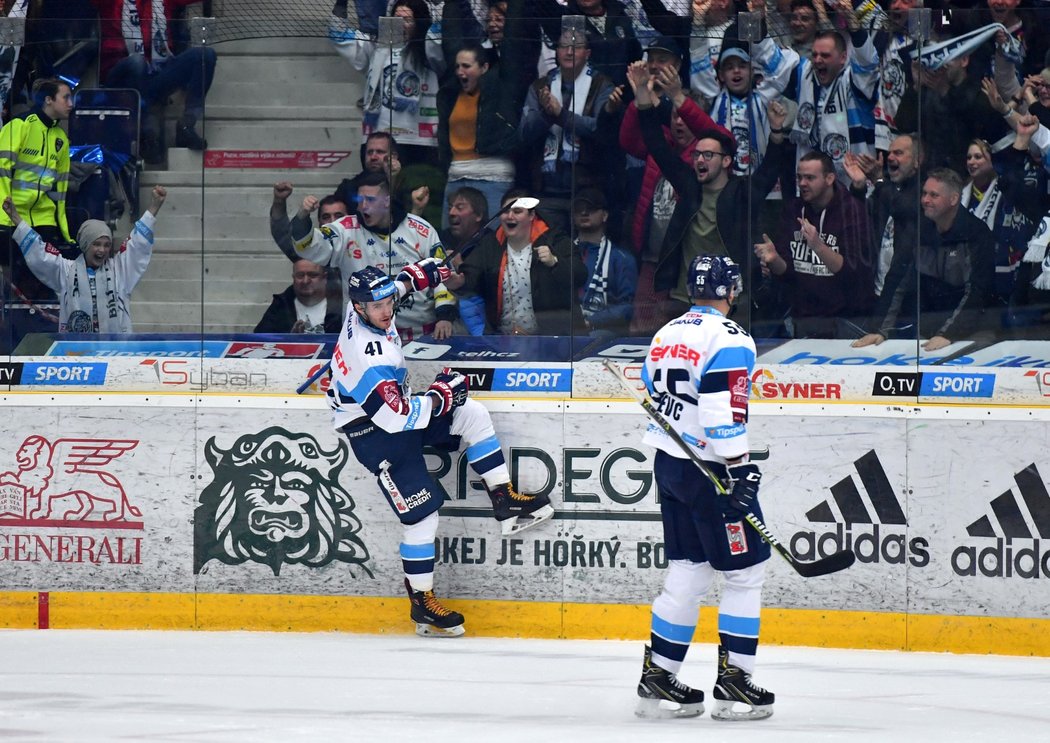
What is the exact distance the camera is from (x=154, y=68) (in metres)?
6.79

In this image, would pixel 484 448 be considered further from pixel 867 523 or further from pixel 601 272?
pixel 867 523

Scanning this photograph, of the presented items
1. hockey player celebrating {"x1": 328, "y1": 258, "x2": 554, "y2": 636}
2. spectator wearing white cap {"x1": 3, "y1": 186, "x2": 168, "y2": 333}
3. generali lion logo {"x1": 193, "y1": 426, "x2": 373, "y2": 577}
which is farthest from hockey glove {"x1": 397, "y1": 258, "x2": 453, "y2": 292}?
spectator wearing white cap {"x1": 3, "y1": 186, "x2": 168, "y2": 333}

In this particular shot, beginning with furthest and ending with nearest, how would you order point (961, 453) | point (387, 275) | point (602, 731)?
point (387, 275)
point (961, 453)
point (602, 731)

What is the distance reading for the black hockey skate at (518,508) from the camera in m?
6.39

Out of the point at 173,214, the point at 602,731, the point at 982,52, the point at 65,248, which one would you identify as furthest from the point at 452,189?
the point at 602,731

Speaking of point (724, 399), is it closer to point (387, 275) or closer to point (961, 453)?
point (961, 453)

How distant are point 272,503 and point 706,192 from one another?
2.31m

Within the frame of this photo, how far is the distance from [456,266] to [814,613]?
2.13 meters

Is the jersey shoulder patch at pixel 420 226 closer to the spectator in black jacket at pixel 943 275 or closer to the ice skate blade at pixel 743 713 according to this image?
the spectator in black jacket at pixel 943 275

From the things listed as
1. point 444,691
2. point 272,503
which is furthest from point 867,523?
point 272,503

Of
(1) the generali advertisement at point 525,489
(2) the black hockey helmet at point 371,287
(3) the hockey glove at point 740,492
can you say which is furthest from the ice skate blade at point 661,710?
(2) the black hockey helmet at point 371,287

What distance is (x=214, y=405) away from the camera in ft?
21.7

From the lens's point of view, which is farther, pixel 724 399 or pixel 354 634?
pixel 354 634

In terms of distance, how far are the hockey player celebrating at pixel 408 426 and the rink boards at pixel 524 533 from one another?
0.12 meters
